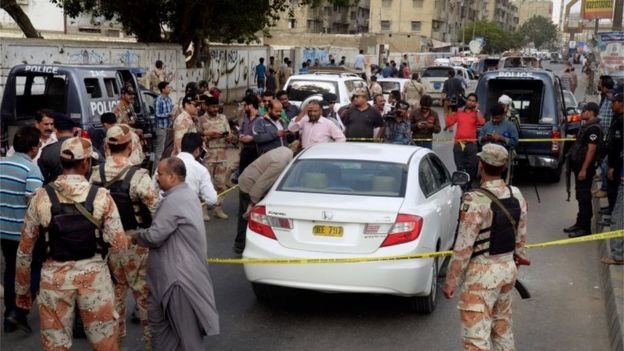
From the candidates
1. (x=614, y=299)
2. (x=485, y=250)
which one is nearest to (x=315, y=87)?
(x=614, y=299)

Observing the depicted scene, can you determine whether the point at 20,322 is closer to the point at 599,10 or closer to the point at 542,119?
the point at 542,119

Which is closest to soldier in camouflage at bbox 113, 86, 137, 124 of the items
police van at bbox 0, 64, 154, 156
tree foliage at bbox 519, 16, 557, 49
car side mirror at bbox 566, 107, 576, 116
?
police van at bbox 0, 64, 154, 156

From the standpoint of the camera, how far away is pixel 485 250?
4.93 m

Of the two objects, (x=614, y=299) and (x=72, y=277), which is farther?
(x=614, y=299)

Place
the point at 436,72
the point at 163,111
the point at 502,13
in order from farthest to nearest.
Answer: the point at 502,13 < the point at 436,72 < the point at 163,111

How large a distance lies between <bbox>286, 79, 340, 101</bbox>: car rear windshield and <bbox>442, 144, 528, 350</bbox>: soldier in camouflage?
11.5 m

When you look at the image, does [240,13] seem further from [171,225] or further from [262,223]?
[171,225]

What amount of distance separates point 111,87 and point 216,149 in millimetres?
2152

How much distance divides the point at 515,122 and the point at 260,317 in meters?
7.41

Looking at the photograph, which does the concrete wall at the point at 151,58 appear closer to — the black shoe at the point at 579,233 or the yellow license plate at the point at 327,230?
the black shoe at the point at 579,233

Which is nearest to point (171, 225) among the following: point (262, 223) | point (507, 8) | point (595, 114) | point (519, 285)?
point (262, 223)

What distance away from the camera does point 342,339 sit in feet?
20.7

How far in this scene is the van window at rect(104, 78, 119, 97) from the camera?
11789 millimetres

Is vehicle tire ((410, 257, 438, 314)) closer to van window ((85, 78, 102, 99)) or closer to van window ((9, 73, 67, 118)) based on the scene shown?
van window ((85, 78, 102, 99))
